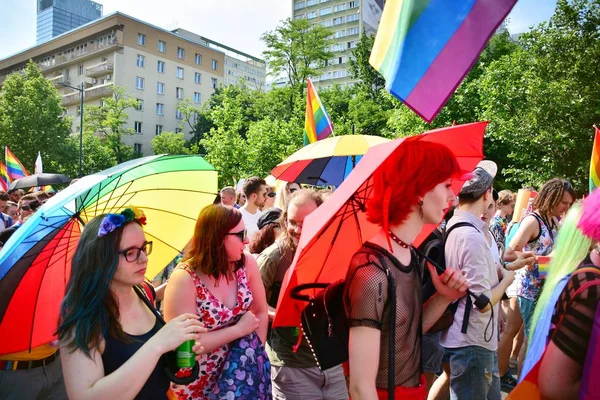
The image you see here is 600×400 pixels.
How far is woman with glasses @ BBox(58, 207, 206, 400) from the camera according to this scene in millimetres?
2025

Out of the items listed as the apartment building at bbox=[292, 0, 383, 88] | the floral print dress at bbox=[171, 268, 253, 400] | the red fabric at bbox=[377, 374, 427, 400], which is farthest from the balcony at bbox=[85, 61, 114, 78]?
the red fabric at bbox=[377, 374, 427, 400]

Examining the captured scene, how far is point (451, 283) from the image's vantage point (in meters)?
2.18

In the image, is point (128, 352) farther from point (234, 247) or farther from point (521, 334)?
point (521, 334)

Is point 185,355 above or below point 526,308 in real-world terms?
above

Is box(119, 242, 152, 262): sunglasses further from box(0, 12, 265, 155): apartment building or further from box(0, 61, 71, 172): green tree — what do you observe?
box(0, 12, 265, 155): apartment building

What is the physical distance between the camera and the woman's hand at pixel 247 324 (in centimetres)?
289

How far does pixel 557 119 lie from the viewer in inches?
628

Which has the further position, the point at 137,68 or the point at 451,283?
the point at 137,68

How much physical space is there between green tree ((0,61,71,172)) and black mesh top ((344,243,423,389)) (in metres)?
40.0

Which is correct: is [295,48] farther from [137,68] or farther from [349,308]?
[349,308]

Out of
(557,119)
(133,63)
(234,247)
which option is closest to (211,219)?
(234,247)

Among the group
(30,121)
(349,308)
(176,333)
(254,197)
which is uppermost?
(30,121)

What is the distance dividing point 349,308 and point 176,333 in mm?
740

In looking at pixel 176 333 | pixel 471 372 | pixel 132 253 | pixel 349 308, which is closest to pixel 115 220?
pixel 132 253
